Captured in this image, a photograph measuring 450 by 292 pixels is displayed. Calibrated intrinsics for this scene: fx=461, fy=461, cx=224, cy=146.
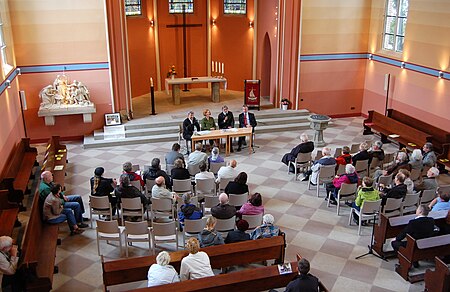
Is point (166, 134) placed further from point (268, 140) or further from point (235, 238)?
point (235, 238)

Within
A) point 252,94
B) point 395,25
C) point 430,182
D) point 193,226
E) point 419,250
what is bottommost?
point 419,250

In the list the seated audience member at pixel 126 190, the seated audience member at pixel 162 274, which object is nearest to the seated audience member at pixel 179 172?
the seated audience member at pixel 126 190

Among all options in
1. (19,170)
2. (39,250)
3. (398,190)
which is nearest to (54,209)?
(39,250)

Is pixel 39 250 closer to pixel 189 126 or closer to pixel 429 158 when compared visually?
pixel 189 126

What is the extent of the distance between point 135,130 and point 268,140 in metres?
4.40

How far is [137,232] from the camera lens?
8.31m

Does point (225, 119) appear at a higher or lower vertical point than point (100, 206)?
higher

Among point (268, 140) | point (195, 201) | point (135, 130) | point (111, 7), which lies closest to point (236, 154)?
point (268, 140)

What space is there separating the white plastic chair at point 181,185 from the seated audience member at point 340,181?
3.21m

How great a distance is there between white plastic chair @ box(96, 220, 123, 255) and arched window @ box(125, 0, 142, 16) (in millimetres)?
12236

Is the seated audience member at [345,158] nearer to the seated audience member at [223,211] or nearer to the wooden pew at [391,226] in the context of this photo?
the wooden pew at [391,226]

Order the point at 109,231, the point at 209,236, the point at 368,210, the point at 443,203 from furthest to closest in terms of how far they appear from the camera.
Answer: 1. the point at 368,210
2. the point at 443,203
3. the point at 109,231
4. the point at 209,236

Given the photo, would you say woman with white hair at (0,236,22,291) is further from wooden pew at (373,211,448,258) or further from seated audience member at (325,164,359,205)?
seated audience member at (325,164,359,205)

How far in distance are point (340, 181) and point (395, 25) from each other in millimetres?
8244
